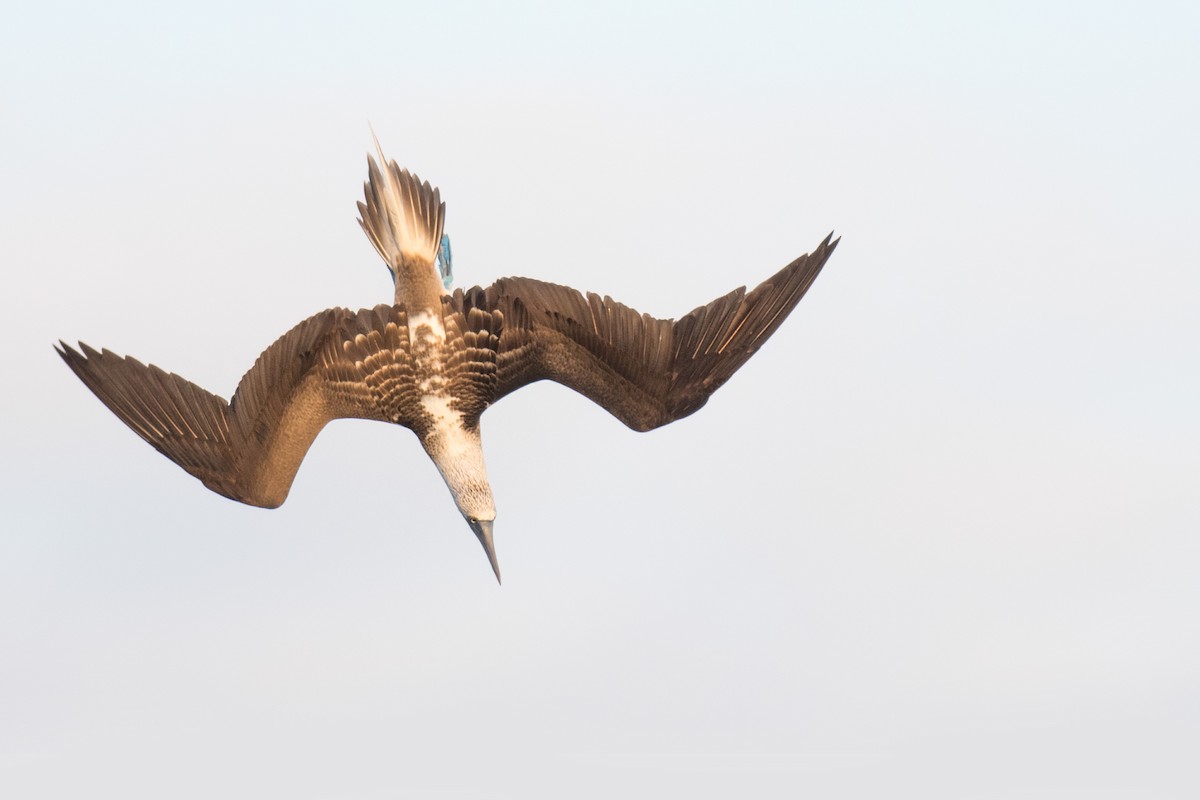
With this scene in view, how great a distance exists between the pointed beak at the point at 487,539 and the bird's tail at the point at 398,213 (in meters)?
1.86

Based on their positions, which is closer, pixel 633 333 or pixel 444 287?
pixel 633 333

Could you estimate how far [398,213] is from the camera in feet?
41.1

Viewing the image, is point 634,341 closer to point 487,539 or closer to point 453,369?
point 453,369

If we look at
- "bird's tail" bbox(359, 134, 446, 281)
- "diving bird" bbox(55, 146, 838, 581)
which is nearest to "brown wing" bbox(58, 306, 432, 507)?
"diving bird" bbox(55, 146, 838, 581)

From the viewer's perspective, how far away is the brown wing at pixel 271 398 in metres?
11.9

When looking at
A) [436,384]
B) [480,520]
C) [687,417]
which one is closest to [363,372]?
[436,384]

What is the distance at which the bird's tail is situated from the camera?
12.5 meters

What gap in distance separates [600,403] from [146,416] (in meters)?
3.17

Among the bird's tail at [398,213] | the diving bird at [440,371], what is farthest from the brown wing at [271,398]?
the bird's tail at [398,213]

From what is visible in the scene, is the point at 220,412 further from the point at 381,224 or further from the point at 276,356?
the point at 381,224

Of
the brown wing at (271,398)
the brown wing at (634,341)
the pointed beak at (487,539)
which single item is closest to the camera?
the brown wing at (634,341)

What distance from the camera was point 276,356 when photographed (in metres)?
12.0

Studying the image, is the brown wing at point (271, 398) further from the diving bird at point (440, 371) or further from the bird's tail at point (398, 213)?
the bird's tail at point (398, 213)

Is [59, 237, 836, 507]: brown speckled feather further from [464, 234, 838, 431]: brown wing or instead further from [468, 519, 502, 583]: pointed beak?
[468, 519, 502, 583]: pointed beak
